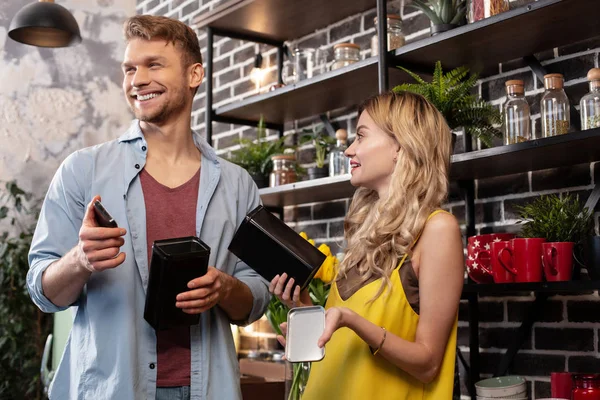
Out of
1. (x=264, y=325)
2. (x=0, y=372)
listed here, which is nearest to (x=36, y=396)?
(x=0, y=372)

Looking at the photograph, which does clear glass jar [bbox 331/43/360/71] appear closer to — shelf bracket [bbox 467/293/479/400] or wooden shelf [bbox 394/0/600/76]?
wooden shelf [bbox 394/0/600/76]

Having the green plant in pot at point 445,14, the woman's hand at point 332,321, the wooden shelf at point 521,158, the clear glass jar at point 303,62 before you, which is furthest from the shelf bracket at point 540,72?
the woman's hand at point 332,321

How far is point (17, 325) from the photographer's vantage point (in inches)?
162

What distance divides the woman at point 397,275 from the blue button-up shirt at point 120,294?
0.18 metres

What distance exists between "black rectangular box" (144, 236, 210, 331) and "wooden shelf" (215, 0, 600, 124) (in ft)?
3.72

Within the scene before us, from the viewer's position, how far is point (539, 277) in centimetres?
195

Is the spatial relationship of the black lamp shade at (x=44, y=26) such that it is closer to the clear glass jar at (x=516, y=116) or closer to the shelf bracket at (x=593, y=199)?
the clear glass jar at (x=516, y=116)

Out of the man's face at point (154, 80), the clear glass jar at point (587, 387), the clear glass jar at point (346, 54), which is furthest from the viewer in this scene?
the clear glass jar at point (346, 54)

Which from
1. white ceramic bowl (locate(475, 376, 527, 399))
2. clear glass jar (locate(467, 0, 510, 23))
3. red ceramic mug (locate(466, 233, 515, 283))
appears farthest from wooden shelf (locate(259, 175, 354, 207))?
white ceramic bowl (locate(475, 376, 527, 399))

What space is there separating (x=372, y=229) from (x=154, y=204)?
18.6 inches

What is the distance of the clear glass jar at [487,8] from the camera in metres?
2.18

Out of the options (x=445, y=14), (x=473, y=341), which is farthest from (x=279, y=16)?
(x=473, y=341)

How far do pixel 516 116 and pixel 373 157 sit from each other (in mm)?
634

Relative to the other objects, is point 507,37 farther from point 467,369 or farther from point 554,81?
point 467,369
